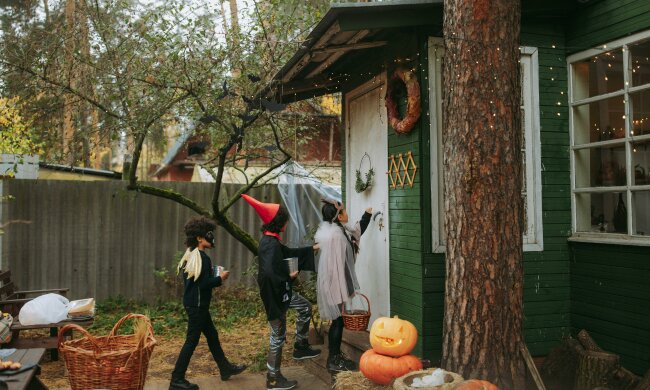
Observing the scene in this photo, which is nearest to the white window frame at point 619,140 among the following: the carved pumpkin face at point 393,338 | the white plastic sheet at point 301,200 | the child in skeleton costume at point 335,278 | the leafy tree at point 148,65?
the carved pumpkin face at point 393,338

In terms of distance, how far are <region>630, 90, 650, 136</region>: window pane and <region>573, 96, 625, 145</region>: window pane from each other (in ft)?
0.40

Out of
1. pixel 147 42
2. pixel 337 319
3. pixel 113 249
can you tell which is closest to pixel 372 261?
pixel 337 319

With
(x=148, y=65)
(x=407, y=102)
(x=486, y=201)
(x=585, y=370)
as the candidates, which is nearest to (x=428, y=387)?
(x=486, y=201)

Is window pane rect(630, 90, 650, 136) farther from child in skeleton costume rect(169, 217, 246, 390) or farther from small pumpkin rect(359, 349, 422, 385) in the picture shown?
child in skeleton costume rect(169, 217, 246, 390)

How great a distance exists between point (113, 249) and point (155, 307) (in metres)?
1.23

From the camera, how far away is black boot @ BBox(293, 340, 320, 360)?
258 inches

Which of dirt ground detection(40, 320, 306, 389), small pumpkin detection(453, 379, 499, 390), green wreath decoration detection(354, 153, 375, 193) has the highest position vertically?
green wreath decoration detection(354, 153, 375, 193)

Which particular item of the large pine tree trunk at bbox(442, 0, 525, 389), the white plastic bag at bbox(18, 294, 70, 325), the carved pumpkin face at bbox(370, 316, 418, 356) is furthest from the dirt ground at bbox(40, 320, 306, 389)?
the large pine tree trunk at bbox(442, 0, 525, 389)

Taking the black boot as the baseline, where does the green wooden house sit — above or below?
above

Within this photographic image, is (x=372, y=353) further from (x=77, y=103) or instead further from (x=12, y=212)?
(x=12, y=212)

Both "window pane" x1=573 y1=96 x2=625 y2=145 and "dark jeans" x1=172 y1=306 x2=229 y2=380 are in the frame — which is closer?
"window pane" x1=573 y1=96 x2=625 y2=145

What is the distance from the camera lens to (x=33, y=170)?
1020 centimetres

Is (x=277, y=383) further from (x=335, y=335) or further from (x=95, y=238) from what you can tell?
(x=95, y=238)

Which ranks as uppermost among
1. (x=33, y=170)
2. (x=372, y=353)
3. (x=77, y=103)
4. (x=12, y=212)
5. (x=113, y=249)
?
(x=77, y=103)
